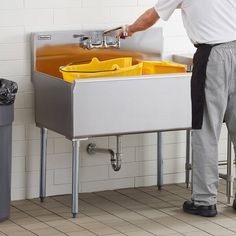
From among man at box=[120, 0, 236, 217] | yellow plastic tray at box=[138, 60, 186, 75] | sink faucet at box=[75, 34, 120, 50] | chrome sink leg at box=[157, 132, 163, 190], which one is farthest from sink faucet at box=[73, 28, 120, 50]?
chrome sink leg at box=[157, 132, 163, 190]

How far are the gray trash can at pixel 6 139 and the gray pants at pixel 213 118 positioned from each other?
3.59 ft

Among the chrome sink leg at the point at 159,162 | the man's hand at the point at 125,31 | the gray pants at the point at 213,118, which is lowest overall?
the chrome sink leg at the point at 159,162

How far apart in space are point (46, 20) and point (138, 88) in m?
0.81

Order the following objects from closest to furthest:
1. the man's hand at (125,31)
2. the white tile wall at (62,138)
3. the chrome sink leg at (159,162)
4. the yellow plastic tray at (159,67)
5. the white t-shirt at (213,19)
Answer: the white t-shirt at (213,19), the man's hand at (125,31), the white tile wall at (62,138), the yellow plastic tray at (159,67), the chrome sink leg at (159,162)

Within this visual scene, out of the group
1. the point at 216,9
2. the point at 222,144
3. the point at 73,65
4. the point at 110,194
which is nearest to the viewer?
the point at 216,9

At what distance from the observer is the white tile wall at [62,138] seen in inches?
221

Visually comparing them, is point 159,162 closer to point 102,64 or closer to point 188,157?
point 188,157

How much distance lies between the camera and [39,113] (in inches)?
223

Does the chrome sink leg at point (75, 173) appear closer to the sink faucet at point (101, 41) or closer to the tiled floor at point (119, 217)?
the tiled floor at point (119, 217)

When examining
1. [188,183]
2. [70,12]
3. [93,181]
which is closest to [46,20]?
[70,12]

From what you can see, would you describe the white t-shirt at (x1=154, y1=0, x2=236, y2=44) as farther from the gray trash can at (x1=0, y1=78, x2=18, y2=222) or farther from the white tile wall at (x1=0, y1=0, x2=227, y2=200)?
the gray trash can at (x1=0, y1=78, x2=18, y2=222)

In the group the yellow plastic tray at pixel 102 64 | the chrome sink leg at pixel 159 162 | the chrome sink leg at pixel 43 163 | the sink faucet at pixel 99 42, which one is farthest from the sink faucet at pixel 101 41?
the chrome sink leg at pixel 159 162

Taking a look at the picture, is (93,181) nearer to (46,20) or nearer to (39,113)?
(39,113)

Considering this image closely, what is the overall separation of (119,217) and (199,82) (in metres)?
0.97
